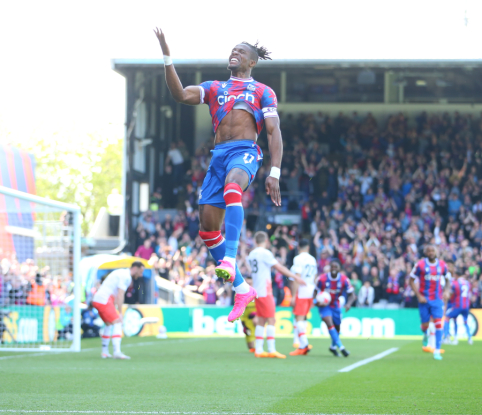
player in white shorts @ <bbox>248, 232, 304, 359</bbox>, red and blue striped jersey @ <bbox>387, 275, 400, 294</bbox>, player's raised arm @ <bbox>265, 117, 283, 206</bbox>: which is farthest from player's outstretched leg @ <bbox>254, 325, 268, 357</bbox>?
red and blue striped jersey @ <bbox>387, 275, 400, 294</bbox>

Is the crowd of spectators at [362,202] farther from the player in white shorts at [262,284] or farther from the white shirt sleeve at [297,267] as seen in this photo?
the player in white shorts at [262,284]

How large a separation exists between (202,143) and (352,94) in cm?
675

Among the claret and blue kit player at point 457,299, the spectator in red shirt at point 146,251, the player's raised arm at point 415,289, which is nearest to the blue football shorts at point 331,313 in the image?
the player's raised arm at point 415,289

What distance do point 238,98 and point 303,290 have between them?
9.28 meters

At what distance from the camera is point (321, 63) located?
2638cm

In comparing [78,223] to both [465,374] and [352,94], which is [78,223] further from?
[352,94]

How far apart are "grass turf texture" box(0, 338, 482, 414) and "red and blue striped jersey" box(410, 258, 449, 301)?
47.4 inches

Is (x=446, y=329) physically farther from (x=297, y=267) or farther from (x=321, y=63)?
(x=321, y=63)

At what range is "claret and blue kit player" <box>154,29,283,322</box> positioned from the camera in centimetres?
641

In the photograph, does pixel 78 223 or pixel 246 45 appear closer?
pixel 246 45

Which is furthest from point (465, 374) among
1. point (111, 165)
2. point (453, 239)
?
point (111, 165)

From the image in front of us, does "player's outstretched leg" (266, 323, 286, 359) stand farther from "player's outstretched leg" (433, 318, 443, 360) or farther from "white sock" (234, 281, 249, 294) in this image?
"white sock" (234, 281, 249, 294)

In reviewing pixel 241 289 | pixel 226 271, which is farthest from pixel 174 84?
pixel 241 289

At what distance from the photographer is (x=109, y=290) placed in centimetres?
1370
